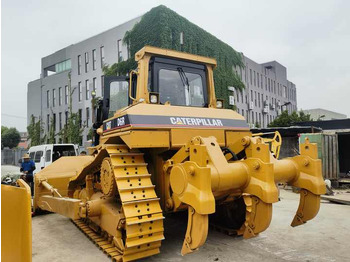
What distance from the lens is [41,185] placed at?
668 centimetres

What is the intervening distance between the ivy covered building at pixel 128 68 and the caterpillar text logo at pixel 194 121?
1678 centimetres

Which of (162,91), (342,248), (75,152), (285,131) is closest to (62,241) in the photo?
(162,91)

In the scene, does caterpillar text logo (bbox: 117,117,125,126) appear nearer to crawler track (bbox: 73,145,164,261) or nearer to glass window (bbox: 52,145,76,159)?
crawler track (bbox: 73,145,164,261)

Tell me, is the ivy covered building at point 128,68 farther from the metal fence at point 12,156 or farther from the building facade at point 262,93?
the metal fence at point 12,156

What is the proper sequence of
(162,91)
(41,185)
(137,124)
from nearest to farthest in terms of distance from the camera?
1. (137,124)
2. (162,91)
3. (41,185)

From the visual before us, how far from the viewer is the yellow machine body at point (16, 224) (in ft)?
9.03

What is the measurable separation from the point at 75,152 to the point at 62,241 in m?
9.62

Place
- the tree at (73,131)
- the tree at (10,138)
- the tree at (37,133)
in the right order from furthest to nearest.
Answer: the tree at (10,138), the tree at (37,133), the tree at (73,131)

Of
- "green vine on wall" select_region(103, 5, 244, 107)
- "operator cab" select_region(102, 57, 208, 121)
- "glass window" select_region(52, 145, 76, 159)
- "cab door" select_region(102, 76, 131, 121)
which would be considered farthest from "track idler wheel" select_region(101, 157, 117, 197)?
"green vine on wall" select_region(103, 5, 244, 107)

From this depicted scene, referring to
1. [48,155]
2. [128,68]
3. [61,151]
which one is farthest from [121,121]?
[128,68]

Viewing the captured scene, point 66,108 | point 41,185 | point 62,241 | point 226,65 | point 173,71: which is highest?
point 226,65

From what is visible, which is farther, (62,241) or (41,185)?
(41,185)

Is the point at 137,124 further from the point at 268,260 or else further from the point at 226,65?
the point at 226,65

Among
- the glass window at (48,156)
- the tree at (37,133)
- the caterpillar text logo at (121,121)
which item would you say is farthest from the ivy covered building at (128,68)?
the caterpillar text logo at (121,121)
